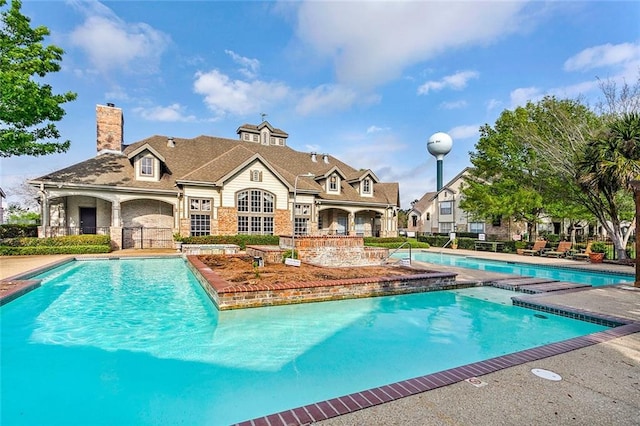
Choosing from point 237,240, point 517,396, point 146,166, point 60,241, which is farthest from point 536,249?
point 60,241

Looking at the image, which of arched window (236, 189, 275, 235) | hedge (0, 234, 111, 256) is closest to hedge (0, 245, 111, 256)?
hedge (0, 234, 111, 256)

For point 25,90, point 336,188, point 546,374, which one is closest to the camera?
point 546,374

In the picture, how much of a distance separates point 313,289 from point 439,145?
49.8m

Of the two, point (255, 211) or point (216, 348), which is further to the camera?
point (255, 211)

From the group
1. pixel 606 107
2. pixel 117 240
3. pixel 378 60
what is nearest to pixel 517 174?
pixel 606 107

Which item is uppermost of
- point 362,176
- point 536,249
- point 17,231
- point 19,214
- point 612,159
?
point 362,176

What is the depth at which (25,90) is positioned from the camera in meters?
15.3

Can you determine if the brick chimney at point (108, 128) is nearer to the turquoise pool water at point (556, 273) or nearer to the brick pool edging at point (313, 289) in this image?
the brick pool edging at point (313, 289)

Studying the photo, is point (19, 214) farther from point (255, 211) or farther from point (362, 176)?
point (362, 176)

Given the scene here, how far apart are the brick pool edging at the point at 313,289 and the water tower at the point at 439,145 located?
1768 inches

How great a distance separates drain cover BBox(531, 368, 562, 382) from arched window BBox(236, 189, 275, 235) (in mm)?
20101

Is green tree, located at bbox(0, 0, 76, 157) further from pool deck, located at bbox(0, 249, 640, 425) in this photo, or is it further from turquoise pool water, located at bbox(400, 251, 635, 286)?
turquoise pool water, located at bbox(400, 251, 635, 286)

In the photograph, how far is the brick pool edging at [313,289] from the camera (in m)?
7.73

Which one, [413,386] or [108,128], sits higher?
[108,128]
